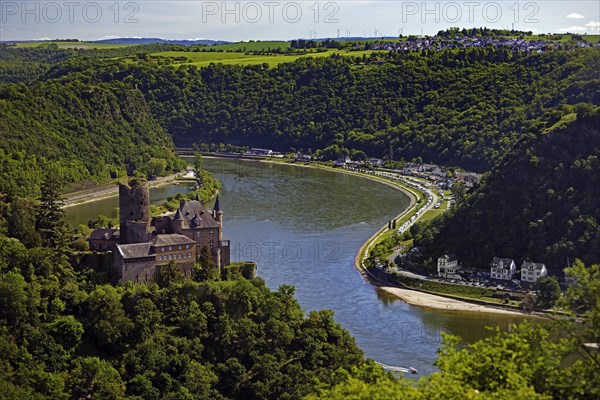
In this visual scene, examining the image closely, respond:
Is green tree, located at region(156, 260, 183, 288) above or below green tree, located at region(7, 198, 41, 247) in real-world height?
below

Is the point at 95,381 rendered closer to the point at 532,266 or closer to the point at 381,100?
the point at 532,266

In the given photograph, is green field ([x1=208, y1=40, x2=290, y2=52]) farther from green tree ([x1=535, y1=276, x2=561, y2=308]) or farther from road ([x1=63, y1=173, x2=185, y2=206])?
green tree ([x1=535, y1=276, x2=561, y2=308])

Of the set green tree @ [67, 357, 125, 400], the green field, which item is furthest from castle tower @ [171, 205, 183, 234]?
the green field

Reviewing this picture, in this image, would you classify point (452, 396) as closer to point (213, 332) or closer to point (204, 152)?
point (213, 332)

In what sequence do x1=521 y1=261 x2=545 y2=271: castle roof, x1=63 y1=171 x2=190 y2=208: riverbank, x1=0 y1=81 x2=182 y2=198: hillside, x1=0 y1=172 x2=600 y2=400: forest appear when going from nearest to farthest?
x1=0 y1=172 x2=600 y2=400: forest
x1=521 y1=261 x2=545 y2=271: castle roof
x1=63 y1=171 x2=190 y2=208: riverbank
x1=0 y1=81 x2=182 y2=198: hillside

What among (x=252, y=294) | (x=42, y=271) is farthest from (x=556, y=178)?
(x=42, y=271)

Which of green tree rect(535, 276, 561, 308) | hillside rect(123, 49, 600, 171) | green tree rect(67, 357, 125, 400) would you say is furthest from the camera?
hillside rect(123, 49, 600, 171)
